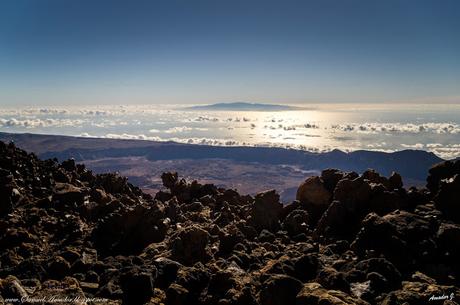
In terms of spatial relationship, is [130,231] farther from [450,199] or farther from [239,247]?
[450,199]

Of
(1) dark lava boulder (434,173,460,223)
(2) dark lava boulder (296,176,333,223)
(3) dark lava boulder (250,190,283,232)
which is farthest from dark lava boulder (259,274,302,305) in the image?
(2) dark lava boulder (296,176,333,223)

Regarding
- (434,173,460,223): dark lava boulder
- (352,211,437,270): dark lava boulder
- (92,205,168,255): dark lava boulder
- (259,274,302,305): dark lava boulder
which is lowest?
(92,205,168,255): dark lava boulder

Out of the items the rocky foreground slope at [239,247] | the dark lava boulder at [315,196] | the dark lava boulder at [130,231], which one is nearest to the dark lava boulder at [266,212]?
the rocky foreground slope at [239,247]

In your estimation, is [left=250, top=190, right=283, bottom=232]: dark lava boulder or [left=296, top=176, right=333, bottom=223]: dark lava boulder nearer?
[left=250, top=190, right=283, bottom=232]: dark lava boulder

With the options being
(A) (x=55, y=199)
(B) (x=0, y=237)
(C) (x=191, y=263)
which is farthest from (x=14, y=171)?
(C) (x=191, y=263)

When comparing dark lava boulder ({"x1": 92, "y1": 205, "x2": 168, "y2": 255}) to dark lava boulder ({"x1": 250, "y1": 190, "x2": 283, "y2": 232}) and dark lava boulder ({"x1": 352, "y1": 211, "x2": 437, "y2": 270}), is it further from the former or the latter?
dark lava boulder ({"x1": 352, "y1": 211, "x2": 437, "y2": 270})

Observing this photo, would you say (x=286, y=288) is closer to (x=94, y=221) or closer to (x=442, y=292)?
(x=442, y=292)

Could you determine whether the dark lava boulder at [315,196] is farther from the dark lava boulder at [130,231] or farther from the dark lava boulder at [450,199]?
the dark lava boulder at [130,231]

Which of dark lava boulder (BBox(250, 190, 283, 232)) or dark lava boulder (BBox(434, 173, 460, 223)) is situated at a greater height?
dark lava boulder (BBox(434, 173, 460, 223))

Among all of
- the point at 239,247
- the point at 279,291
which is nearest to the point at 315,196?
the point at 239,247
